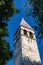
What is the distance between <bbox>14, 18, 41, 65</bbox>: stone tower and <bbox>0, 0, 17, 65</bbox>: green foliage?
1338cm

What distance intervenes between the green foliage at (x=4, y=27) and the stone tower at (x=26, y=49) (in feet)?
43.9

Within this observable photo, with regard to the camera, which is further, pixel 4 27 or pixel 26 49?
pixel 26 49

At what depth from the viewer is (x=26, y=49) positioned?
871 inches

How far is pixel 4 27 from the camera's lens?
6555 millimetres

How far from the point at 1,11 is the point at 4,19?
42 cm

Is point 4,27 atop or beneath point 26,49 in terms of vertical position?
atop

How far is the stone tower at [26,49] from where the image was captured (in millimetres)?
20464

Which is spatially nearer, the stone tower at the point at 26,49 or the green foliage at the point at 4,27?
the green foliage at the point at 4,27

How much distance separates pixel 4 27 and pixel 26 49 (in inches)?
623

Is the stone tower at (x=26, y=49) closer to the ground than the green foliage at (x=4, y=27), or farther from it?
closer to the ground

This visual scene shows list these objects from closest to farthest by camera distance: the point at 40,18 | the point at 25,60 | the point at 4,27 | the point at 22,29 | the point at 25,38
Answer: the point at 4,27 → the point at 40,18 → the point at 25,60 → the point at 25,38 → the point at 22,29

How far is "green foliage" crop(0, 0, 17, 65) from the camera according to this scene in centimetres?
616

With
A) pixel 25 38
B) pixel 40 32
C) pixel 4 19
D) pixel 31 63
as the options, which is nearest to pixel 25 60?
pixel 31 63

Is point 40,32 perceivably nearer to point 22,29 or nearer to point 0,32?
point 0,32
